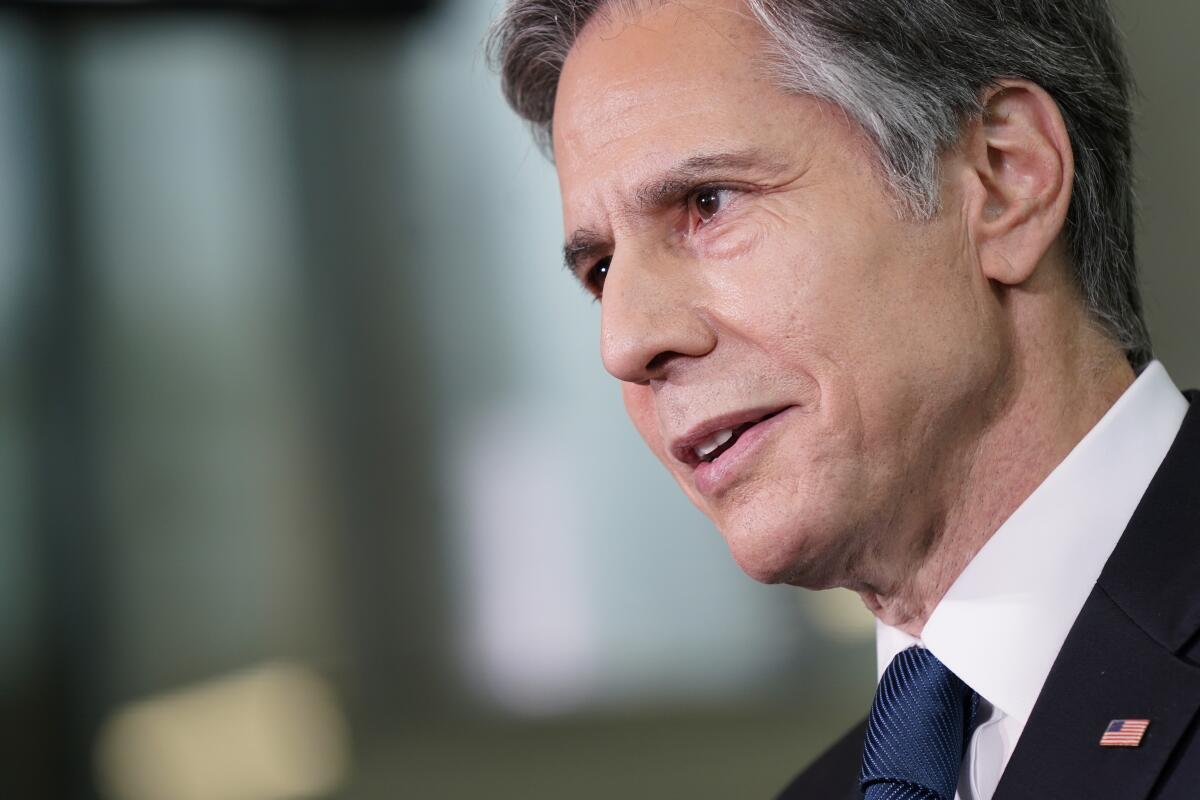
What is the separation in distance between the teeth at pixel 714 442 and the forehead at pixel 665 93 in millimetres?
274

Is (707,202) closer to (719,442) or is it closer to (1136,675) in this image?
(719,442)

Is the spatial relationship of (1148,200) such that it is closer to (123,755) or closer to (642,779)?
(642,779)

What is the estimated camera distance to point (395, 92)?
10.7 feet

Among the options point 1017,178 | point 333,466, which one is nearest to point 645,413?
point 1017,178

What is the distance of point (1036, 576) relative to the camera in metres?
1.27

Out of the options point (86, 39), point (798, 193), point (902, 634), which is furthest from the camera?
point (86, 39)

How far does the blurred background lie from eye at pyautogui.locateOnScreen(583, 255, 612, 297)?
1.60 meters

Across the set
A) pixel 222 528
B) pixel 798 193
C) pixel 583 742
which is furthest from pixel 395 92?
pixel 798 193

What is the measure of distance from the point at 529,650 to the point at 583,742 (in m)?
0.25

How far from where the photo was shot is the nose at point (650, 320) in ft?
4.27

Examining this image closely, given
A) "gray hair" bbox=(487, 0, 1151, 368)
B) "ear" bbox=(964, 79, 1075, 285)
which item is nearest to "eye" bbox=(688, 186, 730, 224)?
"gray hair" bbox=(487, 0, 1151, 368)

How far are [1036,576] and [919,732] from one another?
0.19 meters

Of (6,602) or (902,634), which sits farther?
(6,602)

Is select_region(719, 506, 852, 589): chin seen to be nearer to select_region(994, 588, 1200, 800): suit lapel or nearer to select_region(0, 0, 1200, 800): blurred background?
select_region(994, 588, 1200, 800): suit lapel
